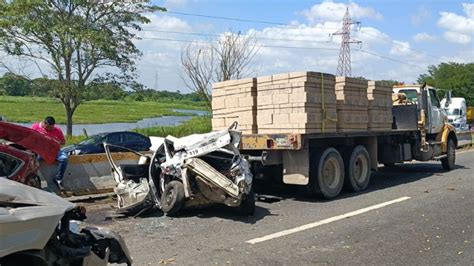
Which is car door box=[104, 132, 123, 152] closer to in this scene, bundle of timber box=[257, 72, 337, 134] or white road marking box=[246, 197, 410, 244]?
bundle of timber box=[257, 72, 337, 134]

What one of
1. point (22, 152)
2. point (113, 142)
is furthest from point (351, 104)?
point (113, 142)

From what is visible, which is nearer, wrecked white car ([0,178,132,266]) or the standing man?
wrecked white car ([0,178,132,266])

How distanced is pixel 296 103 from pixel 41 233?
7.56m

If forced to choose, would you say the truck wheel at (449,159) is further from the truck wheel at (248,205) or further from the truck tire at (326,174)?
the truck wheel at (248,205)

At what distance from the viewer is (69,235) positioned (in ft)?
14.1

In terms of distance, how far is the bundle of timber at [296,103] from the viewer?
10805 mm

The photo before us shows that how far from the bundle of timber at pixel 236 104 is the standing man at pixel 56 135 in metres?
3.36

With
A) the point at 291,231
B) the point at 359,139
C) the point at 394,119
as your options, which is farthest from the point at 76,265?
the point at 394,119

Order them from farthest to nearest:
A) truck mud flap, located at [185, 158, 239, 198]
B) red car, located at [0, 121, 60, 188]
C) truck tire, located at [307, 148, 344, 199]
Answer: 1. truck tire, located at [307, 148, 344, 199]
2. truck mud flap, located at [185, 158, 239, 198]
3. red car, located at [0, 121, 60, 188]

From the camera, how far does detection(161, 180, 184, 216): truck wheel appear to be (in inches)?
359

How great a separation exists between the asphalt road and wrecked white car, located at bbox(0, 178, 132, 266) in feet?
7.11

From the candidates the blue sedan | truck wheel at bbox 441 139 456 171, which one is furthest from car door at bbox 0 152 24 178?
truck wheel at bbox 441 139 456 171

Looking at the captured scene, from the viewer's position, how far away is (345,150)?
1245cm

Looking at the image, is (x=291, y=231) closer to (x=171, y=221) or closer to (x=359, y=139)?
(x=171, y=221)
